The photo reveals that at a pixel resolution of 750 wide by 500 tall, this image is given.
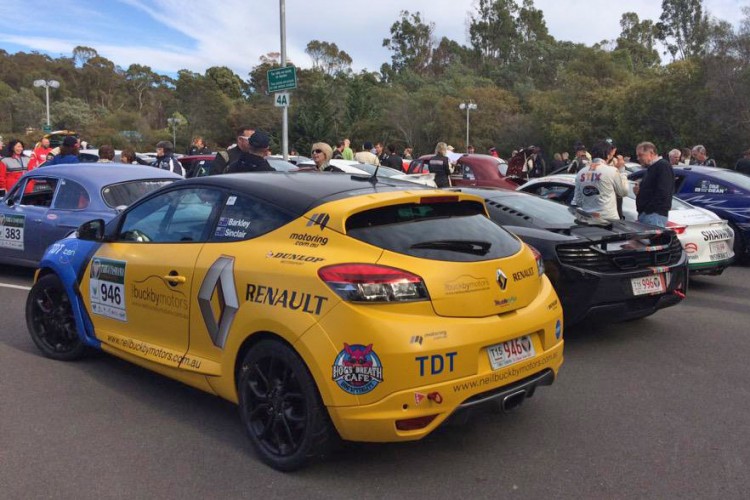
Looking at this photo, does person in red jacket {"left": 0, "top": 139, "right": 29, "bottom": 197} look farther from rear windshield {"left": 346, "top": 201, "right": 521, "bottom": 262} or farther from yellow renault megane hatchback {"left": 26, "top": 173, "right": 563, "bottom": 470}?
rear windshield {"left": 346, "top": 201, "right": 521, "bottom": 262}

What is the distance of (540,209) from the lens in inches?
260

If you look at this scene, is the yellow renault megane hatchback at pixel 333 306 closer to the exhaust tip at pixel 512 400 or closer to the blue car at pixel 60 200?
the exhaust tip at pixel 512 400

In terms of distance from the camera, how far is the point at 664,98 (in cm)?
4150

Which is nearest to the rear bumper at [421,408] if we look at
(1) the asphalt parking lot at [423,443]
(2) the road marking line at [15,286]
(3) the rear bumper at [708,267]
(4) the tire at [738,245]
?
(1) the asphalt parking lot at [423,443]

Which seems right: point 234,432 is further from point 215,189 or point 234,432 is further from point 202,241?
point 215,189

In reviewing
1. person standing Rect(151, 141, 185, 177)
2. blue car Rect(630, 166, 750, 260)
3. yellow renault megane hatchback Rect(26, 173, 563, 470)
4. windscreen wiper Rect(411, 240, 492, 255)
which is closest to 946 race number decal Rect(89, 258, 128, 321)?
yellow renault megane hatchback Rect(26, 173, 563, 470)

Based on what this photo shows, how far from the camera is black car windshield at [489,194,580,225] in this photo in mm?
6332

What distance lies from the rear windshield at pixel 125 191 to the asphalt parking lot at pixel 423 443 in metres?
2.56

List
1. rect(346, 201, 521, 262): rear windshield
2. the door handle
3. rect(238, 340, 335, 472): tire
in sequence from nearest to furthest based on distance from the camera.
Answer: rect(238, 340, 335, 472): tire → rect(346, 201, 521, 262): rear windshield → the door handle

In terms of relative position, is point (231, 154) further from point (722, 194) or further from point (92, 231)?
point (722, 194)

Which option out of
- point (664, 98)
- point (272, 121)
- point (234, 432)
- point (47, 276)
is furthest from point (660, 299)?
point (272, 121)

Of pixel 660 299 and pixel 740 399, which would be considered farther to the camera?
pixel 660 299

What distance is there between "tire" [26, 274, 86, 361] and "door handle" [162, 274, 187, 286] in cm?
151

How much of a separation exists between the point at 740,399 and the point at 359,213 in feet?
9.94
